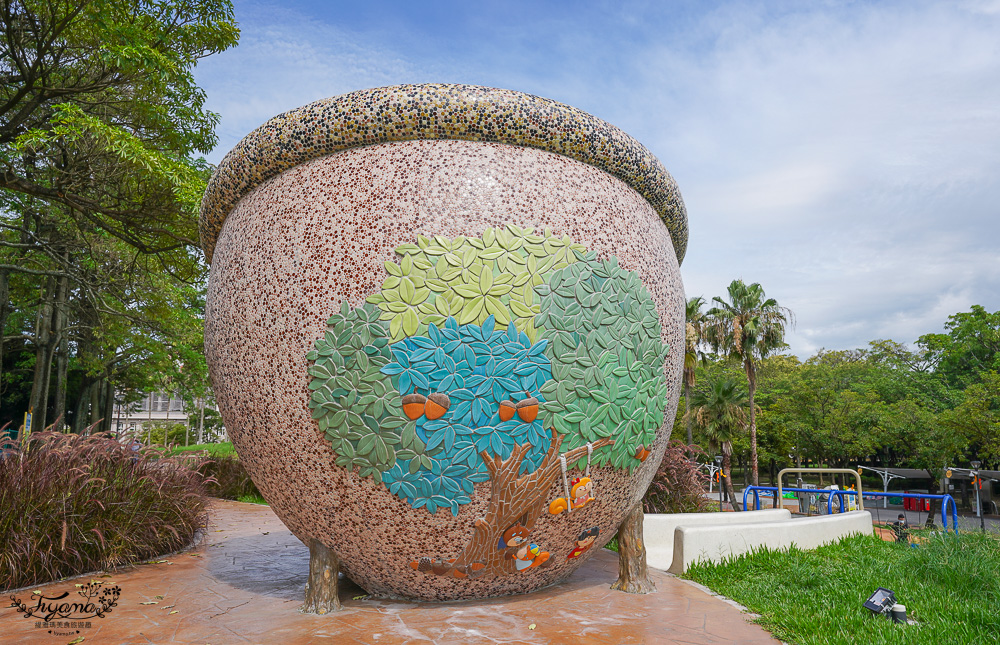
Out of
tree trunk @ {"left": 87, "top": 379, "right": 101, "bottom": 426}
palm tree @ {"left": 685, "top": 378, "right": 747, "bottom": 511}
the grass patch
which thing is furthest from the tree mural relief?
palm tree @ {"left": 685, "top": 378, "right": 747, "bottom": 511}

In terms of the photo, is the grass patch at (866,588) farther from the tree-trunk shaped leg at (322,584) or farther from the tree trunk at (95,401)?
the tree trunk at (95,401)

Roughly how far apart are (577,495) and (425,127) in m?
2.55

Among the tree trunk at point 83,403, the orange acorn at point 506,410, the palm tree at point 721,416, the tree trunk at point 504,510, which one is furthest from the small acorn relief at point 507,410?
the palm tree at point 721,416

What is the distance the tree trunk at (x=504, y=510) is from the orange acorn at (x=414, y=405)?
452mm

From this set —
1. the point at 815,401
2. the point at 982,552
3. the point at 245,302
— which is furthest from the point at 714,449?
the point at 245,302

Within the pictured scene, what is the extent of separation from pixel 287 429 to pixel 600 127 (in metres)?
2.88

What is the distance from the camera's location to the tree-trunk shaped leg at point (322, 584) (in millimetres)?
3980

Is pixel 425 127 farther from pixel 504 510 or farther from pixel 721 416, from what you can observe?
pixel 721 416

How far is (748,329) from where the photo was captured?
27.1 m

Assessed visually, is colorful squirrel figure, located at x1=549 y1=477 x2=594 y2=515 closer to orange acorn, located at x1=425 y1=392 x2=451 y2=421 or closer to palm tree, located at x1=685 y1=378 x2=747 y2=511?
orange acorn, located at x1=425 y1=392 x2=451 y2=421

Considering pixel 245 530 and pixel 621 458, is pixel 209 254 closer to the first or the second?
pixel 621 458

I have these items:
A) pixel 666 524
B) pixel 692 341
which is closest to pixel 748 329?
pixel 692 341

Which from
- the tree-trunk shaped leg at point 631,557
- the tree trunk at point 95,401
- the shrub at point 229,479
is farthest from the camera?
the tree trunk at point 95,401

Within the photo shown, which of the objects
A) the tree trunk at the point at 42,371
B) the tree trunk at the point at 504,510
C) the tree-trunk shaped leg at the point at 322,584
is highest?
the tree trunk at the point at 42,371
